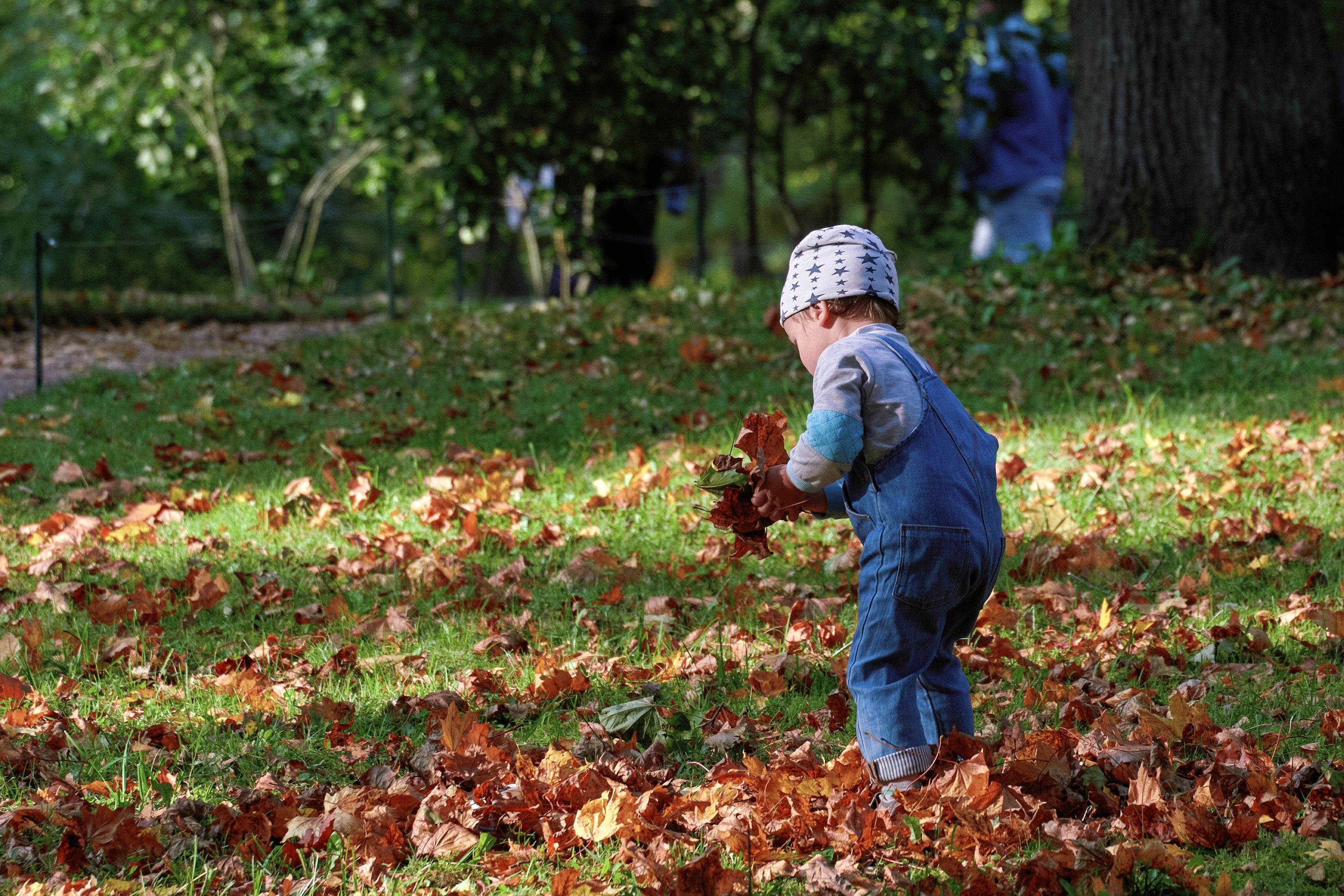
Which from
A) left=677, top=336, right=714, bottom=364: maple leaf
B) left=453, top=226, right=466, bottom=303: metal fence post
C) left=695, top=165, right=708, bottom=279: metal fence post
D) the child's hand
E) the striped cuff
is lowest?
the striped cuff

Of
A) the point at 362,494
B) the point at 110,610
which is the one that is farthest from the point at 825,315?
the point at 362,494

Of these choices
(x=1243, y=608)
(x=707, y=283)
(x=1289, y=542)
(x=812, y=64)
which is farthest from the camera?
(x=812, y=64)

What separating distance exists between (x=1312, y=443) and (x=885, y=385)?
141 inches

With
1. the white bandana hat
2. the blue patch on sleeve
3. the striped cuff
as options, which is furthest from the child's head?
the striped cuff

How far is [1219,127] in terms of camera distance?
8.32 metres

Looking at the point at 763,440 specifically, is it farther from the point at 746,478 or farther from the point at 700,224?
the point at 700,224

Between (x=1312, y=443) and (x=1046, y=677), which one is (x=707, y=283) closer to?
(x=1312, y=443)

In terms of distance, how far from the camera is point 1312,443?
205 inches

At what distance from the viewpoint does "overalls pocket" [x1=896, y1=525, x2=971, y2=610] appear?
2.46 m

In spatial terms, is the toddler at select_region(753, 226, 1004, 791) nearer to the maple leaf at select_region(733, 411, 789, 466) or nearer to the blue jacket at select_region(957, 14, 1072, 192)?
the maple leaf at select_region(733, 411, 789, 466)

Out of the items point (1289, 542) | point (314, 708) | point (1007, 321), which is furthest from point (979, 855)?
point (1007, 321)

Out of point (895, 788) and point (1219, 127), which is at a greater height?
point (1219, 127)

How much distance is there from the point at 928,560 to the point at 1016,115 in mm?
9350

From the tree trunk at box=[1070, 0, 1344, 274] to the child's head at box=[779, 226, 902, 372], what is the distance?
21.8 ft
